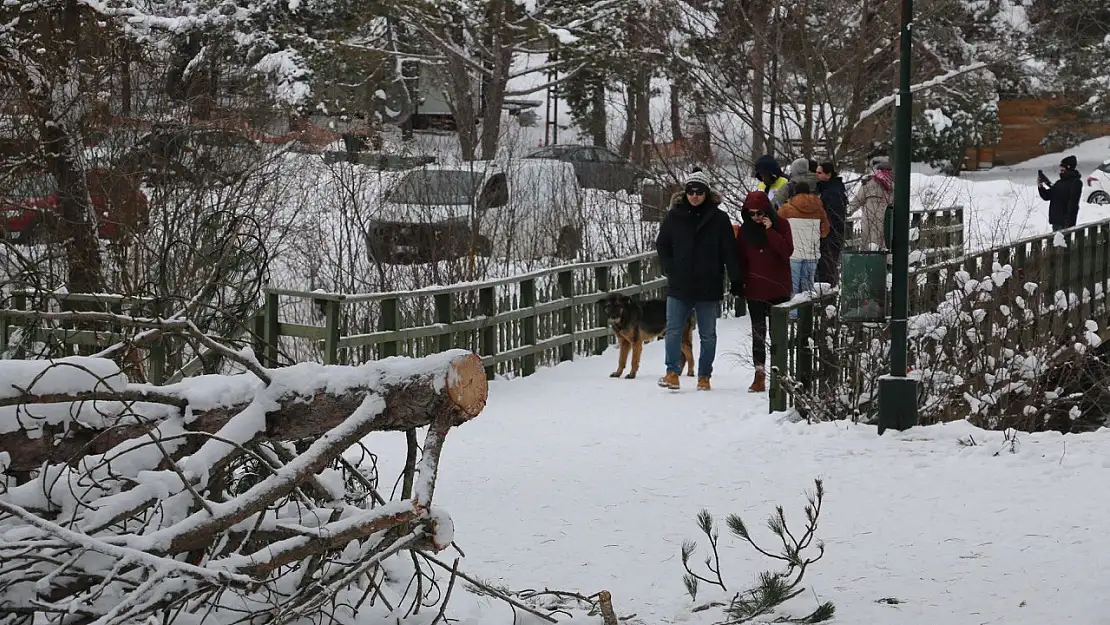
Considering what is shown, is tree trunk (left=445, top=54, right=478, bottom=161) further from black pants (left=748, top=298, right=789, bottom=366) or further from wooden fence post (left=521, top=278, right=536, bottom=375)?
black pants (left=748, top=298, right=789, bottom=366)

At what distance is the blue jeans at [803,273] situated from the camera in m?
12.2

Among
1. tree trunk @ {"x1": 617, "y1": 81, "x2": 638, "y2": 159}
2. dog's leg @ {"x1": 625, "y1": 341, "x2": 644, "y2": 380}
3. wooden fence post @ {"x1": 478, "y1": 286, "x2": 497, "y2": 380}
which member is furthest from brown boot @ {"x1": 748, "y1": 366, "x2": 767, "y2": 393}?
tree trunk @ {"x1": 617, "y1": 81, "x2": 638, "y2": 159}

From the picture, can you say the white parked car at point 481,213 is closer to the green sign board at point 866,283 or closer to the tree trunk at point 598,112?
the green sign board at point 866,283

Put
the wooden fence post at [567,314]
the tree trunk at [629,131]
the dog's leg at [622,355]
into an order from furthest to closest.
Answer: the tree trunk at [629,131] < the wooden fence post at [567,314] < the dog's leg at [622,355]

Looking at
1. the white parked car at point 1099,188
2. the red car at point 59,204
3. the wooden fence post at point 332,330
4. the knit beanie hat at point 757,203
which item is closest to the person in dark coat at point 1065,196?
the white parked car at point 1099,188

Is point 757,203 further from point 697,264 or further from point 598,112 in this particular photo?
point 598,112

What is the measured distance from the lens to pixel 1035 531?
6.45 meters

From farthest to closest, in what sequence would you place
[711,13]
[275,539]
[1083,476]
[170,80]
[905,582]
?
[711,13] → [170,80] → [1083,476] → [905,582] → [275,539]

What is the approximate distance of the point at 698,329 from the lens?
10836 mm

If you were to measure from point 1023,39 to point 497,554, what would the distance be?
2468 cm

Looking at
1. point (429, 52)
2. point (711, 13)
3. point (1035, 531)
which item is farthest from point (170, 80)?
point (429, 52)

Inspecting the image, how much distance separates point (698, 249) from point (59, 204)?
633cm

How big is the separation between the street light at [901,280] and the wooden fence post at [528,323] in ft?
14.7

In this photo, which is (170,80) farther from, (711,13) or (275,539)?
(275,539)
